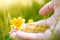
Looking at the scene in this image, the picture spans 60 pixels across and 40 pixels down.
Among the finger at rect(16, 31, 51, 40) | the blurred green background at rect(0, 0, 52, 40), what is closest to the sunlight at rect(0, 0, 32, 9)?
the blurred green background at rect(0, 0, 52, 40)

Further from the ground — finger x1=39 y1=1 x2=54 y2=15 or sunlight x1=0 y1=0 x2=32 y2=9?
sunlight x1=0 y1=0 x2=32 y2=9

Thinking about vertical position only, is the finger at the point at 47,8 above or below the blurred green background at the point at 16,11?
below

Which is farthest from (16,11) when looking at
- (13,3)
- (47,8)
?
(47,8)

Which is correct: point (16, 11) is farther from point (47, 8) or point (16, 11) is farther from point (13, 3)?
point (47, 8)

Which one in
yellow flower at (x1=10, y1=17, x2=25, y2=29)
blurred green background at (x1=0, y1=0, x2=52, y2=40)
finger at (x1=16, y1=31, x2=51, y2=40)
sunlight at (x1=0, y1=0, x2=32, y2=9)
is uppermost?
sunlight at (x1=0, y1=0, x2=32, y2=9)

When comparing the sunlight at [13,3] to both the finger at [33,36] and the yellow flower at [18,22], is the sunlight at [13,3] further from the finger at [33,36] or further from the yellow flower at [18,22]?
the finger at [33,36]

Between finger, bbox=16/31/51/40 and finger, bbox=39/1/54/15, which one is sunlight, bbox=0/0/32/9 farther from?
finger, bbox=16/31/51/40

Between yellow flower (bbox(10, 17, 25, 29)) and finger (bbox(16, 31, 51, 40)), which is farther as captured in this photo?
yellow flower (bbox(10, 17, 25, 29))

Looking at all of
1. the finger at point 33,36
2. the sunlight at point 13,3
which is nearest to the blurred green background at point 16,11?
the sunlight at point 13,3
